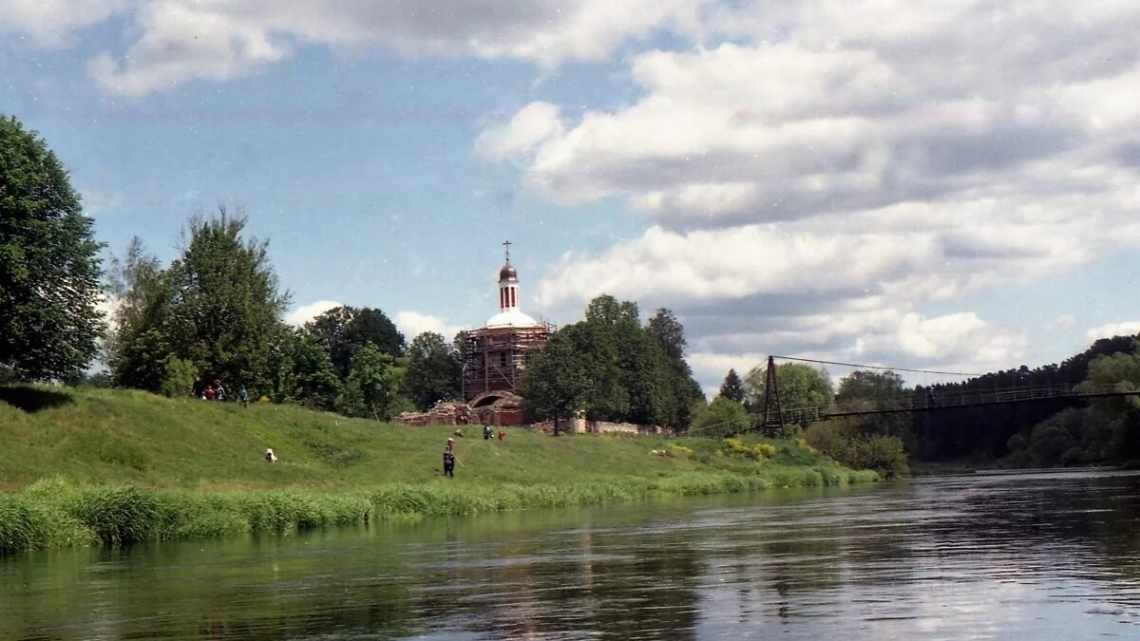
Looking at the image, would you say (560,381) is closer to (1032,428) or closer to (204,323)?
(204,323)

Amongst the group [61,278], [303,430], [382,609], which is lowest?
[382,609]

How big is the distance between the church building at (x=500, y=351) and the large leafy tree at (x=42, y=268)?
10122cm

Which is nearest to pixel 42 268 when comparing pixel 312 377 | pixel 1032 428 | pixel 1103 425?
pixel 312 377

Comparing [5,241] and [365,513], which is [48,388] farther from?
[365,513]

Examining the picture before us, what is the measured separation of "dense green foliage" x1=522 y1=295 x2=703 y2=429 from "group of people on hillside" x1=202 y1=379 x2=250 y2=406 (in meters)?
38.8

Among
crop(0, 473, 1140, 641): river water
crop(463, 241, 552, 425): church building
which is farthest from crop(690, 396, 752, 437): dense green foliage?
crop(0, 473, 1140, 641): river water

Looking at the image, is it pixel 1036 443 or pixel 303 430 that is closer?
pixel 303 430

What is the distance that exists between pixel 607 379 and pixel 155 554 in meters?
110

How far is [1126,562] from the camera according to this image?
25625mm

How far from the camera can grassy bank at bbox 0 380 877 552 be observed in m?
46.7

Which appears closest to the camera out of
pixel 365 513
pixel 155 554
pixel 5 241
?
pixel 155 554

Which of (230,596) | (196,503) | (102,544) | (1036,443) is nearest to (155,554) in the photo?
(102,544)

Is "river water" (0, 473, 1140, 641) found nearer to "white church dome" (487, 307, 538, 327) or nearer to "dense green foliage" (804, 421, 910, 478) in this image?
"dense green foliage" (804, 421, 910, 478)

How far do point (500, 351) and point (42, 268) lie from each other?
11526 cm
